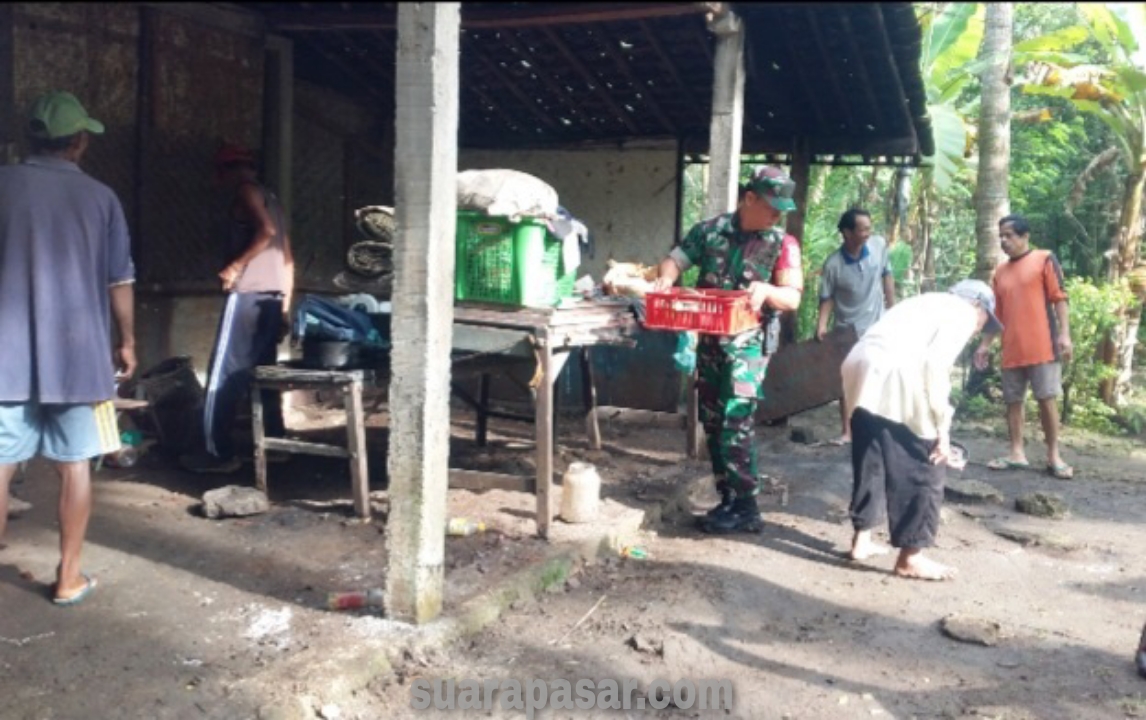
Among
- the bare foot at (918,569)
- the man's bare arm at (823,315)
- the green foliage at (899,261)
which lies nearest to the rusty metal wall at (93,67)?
the bare foot at (918,569)

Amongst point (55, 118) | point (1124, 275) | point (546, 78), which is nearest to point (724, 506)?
point (55, 118)

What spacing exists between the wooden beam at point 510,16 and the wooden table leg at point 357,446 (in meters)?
2.61

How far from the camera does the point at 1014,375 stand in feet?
24.4

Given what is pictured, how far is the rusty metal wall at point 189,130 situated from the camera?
253 inches

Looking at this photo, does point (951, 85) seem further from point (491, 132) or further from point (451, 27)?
point (451, 27)

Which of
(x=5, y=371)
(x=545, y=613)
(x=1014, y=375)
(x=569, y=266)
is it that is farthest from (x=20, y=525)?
(x=1014, y=375)

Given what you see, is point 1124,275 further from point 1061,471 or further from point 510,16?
point 510,16

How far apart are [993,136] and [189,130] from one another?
706cm

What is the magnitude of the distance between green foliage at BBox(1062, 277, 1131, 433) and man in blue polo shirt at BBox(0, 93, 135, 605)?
8895 mm

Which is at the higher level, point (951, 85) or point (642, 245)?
point (951, 85)

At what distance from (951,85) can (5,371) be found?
36.2 feet

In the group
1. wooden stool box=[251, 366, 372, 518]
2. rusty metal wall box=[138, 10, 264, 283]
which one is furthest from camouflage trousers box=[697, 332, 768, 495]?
rusty metal wall box=[138, 10, 264, 283]

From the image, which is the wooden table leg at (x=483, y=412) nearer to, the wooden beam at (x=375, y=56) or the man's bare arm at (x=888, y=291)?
the wooden beam at (x=375, y=56)

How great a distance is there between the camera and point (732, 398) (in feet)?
16.6
